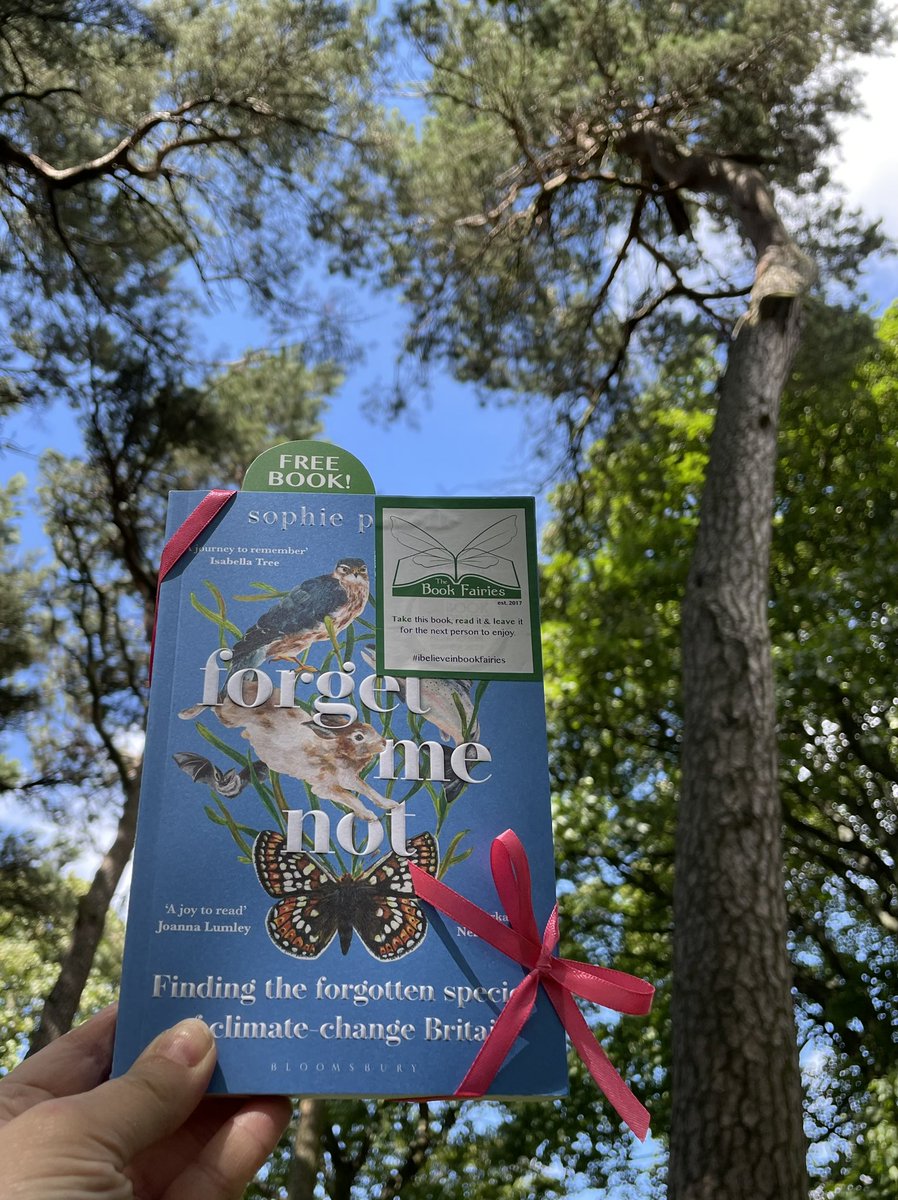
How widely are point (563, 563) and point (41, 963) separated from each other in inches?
376

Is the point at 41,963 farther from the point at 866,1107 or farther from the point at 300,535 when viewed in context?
the point at 300,535

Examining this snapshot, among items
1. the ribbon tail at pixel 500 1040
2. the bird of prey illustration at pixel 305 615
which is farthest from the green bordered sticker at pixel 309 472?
the ribbon tail at pixel 500 1040

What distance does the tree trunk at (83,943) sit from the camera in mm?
7164

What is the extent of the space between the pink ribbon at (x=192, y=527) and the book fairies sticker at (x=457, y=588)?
0.81 feet

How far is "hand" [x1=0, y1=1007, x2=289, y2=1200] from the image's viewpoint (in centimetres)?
108

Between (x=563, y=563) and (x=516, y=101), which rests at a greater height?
(x=516, y=101)

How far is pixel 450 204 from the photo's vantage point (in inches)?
316

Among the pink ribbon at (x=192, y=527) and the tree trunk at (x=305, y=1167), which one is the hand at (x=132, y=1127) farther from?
the tree trunk at (x=305, y=1167)

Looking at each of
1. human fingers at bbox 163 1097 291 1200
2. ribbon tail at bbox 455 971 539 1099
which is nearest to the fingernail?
human fingers at bbox 163 1097 291 1200

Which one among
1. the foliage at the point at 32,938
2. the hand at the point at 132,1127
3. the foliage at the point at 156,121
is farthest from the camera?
the foliage at the point at 32,938

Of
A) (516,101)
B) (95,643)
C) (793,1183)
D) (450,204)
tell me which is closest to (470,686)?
(793,1183)

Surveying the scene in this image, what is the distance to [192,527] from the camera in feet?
4.87

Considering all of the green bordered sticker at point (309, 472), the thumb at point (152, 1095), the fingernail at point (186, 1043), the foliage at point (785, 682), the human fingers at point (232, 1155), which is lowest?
the human fingers at point (232, 1155)

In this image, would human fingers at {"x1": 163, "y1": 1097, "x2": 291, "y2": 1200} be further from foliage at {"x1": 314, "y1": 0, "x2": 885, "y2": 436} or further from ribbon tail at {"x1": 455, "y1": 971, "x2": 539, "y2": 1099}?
foliage at {"x1": 314, "y1": 0, "x2": 885, "y2": 436}
